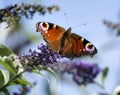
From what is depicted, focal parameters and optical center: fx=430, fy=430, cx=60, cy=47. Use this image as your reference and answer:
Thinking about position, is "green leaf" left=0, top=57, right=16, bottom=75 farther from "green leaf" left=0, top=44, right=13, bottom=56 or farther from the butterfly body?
the butterfly body

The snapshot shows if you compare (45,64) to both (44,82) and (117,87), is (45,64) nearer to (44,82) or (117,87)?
(117,87)

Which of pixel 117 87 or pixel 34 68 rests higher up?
pixel 34 68

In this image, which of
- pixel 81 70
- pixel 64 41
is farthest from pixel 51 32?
pixel 81 70

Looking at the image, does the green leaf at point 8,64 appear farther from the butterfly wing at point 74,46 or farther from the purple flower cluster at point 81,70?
the purple flower cluster at point 81,70

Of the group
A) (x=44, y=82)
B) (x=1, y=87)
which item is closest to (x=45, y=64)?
(x=1, y=87)

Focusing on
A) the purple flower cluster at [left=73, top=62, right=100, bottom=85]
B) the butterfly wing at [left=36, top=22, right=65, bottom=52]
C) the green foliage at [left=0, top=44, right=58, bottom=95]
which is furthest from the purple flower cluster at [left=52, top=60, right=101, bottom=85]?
the green foliage at [left=0, top=44, right=58, bottom=95]

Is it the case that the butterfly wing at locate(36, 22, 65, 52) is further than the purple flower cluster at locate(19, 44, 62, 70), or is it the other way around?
the butterfly wing at locate(36, 22, 65, 52)
